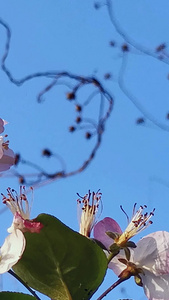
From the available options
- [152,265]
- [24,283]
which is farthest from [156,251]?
[24,283]

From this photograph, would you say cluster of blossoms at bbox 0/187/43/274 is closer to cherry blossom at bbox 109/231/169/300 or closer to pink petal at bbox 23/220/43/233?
pink petal at bbox 23/220/43/233

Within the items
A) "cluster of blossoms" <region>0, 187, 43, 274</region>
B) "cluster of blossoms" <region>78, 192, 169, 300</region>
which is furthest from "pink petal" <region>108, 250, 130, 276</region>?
"cluster of blossoms" <region>0, 187, 43, 274</region>

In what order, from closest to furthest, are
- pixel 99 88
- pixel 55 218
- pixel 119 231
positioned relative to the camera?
pixel 55 218, pixel 119 231, pixel 99 88

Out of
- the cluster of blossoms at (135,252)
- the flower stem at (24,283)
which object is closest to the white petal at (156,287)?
the cluster of blossoms at (135,252)

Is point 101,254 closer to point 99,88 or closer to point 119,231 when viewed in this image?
point 119,231

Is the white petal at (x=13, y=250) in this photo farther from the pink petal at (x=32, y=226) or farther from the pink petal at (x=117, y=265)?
the pink petal at (x=117, y=265)

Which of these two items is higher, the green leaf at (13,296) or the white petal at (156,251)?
the white petal at (156,251)

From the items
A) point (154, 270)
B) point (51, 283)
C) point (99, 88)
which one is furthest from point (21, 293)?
point (99, 88)
